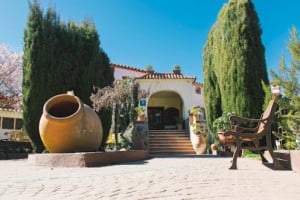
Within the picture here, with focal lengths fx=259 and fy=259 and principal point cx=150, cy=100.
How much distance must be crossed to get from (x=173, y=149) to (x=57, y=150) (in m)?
8.03

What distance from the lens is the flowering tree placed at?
1961 centimetres

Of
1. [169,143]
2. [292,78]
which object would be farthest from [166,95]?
[292,78]

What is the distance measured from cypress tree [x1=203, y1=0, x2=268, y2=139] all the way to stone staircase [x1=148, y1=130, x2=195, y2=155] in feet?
14.9

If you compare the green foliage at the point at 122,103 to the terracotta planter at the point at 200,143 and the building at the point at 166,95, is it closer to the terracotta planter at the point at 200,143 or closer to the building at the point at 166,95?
the building at the point at 166,95

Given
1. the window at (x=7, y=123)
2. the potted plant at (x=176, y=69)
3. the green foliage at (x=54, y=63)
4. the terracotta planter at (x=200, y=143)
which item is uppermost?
the potted plant at (x=176, y=69)

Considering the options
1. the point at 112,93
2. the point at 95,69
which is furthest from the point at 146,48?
the point at 112,93

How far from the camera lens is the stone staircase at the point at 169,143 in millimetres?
13253

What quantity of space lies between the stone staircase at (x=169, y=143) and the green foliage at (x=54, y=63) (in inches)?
128

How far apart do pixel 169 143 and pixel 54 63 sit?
721cm

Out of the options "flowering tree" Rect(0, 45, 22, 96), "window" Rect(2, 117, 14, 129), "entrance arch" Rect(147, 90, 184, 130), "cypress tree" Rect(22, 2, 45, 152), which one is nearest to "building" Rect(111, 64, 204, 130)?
"entrance arch" Rect(147, 90, 184, 130)

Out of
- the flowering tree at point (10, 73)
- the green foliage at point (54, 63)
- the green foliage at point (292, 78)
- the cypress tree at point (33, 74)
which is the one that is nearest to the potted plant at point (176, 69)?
the green foliage at point (54, 63)

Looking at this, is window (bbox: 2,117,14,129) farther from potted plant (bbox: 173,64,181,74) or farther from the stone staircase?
potted plant (bbox: 173,64,181,74)

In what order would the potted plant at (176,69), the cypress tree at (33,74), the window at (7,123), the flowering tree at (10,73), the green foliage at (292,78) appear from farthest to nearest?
the window at (7,123)
the potted plant at (176,69)
the flowering tree at (10,73)
the cypress tree at (33,74)
the green foliage at (292,78)

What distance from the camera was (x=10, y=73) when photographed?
19828mm
